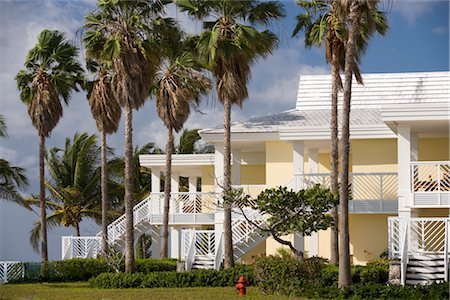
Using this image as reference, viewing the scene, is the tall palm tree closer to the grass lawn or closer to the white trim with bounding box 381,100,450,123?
the grass lawn

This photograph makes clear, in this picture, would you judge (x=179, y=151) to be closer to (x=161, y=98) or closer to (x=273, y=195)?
(x=161, y=98)

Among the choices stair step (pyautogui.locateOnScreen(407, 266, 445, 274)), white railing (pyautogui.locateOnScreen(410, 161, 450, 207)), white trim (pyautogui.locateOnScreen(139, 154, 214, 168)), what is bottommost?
stair step (pyautogui.locateOnScreen(407, 266, 445, 274))

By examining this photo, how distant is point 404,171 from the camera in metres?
30.9

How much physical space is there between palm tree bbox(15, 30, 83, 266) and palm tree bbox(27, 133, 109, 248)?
892 centimetres

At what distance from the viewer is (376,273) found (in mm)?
28625

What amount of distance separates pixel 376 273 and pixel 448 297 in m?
6.23

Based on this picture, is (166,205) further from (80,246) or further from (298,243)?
(298,243)

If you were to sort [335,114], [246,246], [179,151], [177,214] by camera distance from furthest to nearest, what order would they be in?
[179,151]
[177,214]
[246,246]
[335,114]

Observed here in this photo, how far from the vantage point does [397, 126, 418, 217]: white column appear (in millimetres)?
30547

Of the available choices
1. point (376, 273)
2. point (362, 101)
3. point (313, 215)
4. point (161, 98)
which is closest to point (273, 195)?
point (313, 215)

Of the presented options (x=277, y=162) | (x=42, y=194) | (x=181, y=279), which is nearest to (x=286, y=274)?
(x=181, y=279)

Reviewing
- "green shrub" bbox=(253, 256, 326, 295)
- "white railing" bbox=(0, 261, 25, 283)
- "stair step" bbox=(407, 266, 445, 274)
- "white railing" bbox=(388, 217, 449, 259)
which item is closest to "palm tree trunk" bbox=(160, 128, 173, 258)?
"white railing" bbox=(0, 261, 25, 283)

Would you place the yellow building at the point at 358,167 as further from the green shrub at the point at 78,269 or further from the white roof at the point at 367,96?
the green shrub at the point at 78,269

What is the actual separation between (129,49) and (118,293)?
861 cm
